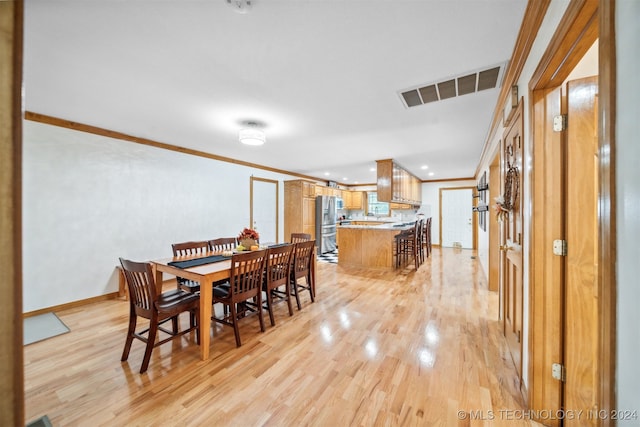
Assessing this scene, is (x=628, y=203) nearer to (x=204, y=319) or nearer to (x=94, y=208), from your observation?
(x=204, y=319)

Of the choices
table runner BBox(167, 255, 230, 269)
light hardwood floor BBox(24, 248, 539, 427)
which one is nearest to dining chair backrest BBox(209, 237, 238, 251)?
table runner BBox(167, 255, 230, 269)

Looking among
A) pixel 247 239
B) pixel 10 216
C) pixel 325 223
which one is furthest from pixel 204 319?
pixel 325 223

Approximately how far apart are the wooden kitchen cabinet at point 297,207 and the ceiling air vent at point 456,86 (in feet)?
13.8

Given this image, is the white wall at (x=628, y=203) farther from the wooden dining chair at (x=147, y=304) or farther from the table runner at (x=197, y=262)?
the table runner at (x=197, y=262)

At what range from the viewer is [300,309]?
3.08 m

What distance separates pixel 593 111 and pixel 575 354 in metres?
1.28

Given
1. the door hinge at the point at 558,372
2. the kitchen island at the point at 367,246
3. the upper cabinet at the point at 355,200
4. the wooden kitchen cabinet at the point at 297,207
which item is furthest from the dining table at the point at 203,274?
the upper cabinet at the point at 355,200

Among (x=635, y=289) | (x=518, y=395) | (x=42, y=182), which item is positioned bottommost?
(x=518, y=395)

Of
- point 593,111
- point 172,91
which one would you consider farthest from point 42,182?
point 593,111

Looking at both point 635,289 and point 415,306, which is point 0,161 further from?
point 415,306

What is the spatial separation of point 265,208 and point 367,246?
2.59 metres

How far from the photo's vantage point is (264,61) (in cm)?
183

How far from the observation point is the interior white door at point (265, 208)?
18.8 ft

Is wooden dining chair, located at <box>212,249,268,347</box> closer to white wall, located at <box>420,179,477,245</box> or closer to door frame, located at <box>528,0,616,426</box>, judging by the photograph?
door frame, located at <box>528,0,616,426</box>
